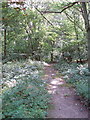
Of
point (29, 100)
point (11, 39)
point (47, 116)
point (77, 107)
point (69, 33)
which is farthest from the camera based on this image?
point (11, 39)

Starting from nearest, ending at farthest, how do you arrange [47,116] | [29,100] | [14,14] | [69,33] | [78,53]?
[47,116], [29,100], [14,14], [78,53], [69,33]

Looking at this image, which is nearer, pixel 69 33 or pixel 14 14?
→ pixel 14 14

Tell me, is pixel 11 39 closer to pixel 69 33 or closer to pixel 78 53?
pixel 69 33

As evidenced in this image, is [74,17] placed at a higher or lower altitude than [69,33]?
higher

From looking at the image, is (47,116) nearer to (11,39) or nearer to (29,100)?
(29,100)

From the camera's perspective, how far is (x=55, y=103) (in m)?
4.38

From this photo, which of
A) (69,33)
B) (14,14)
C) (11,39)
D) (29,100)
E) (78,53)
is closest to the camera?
(29,100)

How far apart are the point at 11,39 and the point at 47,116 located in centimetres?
1144

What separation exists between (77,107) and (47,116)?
1231mm

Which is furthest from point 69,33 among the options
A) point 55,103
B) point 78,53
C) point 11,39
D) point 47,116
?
point 47,116

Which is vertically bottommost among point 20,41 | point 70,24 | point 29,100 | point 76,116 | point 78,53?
point 76,116

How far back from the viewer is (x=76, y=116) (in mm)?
3637

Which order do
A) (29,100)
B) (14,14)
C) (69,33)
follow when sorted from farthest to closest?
(69,33)
(14,14)
(29,100)

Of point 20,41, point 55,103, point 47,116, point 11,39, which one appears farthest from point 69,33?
point 47,116
